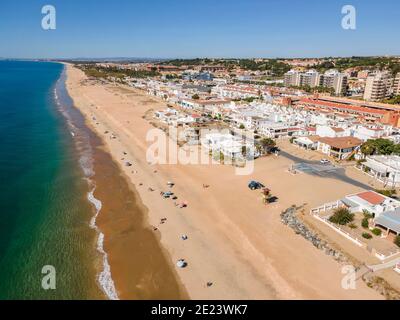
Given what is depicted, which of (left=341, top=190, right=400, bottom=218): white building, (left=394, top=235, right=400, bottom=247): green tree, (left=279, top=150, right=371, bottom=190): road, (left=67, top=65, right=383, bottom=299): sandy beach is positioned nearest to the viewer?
(left=67, top=65, right=383, bottom=299): sandy beach

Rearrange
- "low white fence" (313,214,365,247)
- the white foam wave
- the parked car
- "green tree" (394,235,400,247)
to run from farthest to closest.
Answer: the parked car, "low white fence" (313,214,365,247), "green tree" (394,235,400,247), the white foam wave

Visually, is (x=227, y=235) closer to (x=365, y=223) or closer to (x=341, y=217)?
(x=341, y=217)

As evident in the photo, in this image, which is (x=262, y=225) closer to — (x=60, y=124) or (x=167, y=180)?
(x=167, y=180)

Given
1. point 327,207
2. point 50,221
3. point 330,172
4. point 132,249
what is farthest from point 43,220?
point 330,172

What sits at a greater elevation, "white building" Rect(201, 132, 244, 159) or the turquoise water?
"white building" Rect(201, 132, 244, 159)

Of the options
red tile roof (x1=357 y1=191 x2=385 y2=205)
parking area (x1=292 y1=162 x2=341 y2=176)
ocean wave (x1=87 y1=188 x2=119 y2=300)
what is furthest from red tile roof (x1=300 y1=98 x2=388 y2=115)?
ocean wave (x1=87 y1=188 x2=119 y2=300)

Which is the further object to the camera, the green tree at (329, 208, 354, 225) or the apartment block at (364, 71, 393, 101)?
the apartment block at (364, 71, 393, 101)

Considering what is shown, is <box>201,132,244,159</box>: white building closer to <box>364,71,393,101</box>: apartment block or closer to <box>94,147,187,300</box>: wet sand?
<box>94,147,187,300</box>: wet sand
